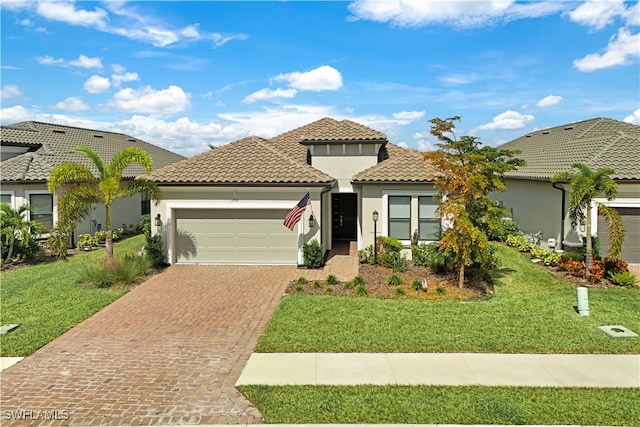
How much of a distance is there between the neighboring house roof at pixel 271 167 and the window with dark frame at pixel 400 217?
2.84 ft

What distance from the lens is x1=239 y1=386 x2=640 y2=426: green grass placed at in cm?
565

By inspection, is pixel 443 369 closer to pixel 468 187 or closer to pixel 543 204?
pixel 468 187

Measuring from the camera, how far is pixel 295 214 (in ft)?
46.4

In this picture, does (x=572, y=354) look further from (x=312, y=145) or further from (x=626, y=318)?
(x=312, y=145)

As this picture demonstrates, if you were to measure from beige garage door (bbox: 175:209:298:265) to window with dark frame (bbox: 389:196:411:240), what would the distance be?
145 inches

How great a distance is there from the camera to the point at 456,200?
11.8m

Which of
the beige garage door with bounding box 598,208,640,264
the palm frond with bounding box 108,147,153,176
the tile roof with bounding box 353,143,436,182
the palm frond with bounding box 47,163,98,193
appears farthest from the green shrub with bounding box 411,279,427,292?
the palm frond with bounding box 47,163,98,193

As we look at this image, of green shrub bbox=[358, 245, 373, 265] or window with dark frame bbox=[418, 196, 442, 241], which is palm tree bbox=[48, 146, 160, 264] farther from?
window with dark frame bbox=[418, 196, 442, 241]

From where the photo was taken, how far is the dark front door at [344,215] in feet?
67.0

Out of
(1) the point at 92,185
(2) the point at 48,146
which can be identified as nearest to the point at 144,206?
(2) the point at 48,146

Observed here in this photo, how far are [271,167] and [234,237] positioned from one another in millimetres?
2914

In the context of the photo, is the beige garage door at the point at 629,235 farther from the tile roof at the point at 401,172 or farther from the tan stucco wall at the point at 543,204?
the tile roof at the point at 401,172

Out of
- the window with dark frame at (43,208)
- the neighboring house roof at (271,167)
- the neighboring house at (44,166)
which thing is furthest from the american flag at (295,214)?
the window with dark frame at (43,208)

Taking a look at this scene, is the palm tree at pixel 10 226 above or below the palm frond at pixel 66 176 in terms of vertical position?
below
